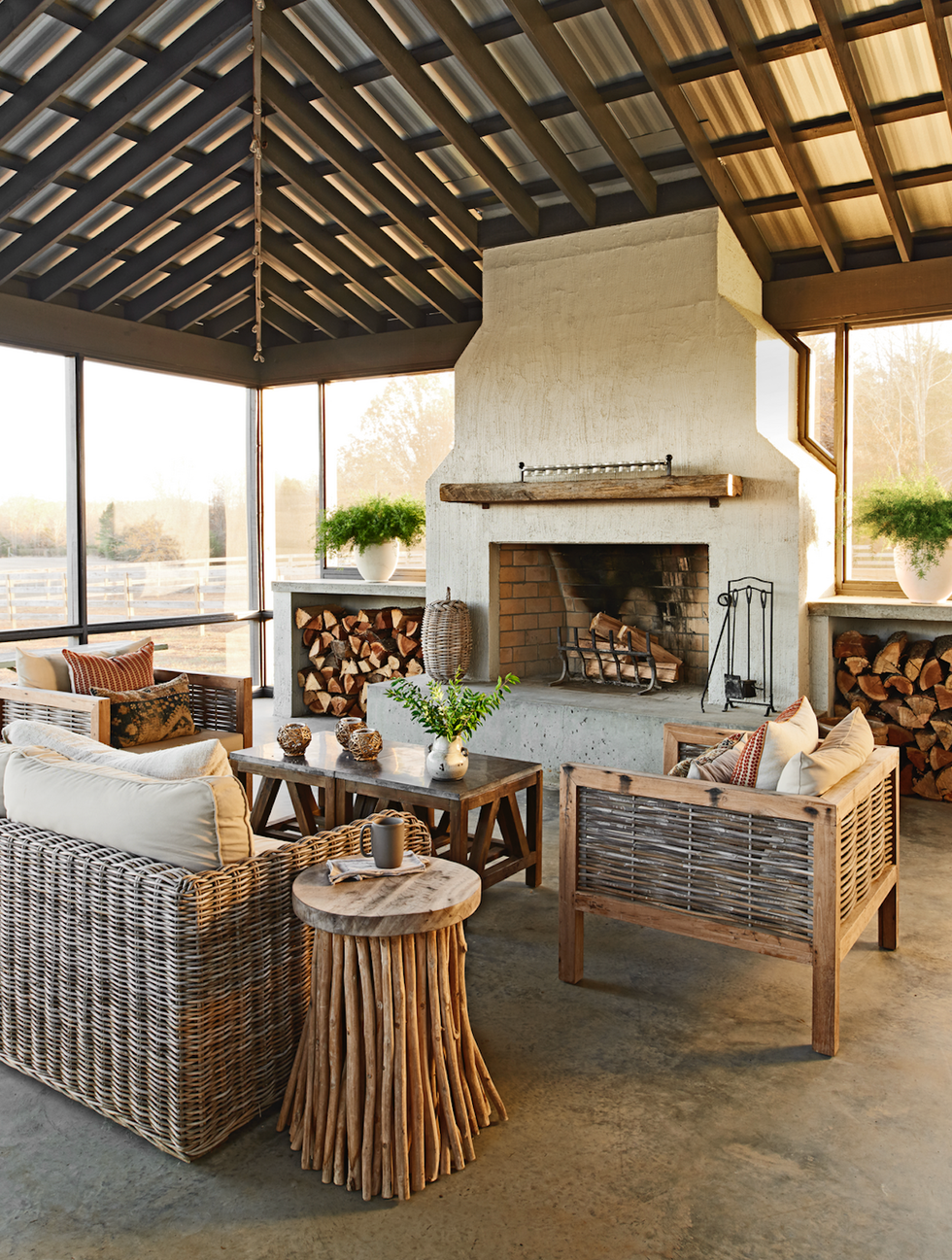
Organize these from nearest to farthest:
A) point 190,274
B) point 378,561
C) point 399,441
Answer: point 190,274, point 378,561, point 399,441

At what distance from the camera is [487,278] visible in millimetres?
5945

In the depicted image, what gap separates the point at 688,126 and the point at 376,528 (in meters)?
3.42

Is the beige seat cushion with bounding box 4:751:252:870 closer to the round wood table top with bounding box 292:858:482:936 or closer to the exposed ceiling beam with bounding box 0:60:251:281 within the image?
the round wood table top with bounding box 292:858:482:936

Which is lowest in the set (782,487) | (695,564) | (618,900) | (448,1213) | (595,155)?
(448,1213)

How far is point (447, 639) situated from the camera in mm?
5957

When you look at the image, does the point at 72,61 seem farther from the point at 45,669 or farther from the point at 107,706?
the point at 107,706

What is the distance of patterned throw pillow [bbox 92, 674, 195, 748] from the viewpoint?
14.7 ft

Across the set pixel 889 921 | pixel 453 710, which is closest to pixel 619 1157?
pixel 889 921

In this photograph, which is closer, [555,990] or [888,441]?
[555,990]

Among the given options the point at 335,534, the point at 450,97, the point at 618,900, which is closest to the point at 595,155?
the point at 450,97

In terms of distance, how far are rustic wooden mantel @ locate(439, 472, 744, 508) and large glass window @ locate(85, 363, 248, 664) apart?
104 inches

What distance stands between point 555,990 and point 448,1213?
1.05 metres

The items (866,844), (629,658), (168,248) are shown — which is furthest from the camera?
(168,248)

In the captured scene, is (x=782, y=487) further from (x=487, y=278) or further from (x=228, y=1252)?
(x=228, y=1252)
